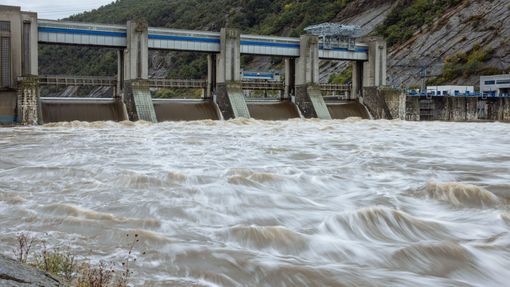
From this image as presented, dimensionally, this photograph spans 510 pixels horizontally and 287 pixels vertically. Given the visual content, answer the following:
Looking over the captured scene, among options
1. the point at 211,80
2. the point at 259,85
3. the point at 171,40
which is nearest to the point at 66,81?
the point at 171,40

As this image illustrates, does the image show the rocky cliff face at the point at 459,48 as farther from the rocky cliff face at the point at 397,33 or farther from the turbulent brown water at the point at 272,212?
the turbulent brown water at the point at 272,212

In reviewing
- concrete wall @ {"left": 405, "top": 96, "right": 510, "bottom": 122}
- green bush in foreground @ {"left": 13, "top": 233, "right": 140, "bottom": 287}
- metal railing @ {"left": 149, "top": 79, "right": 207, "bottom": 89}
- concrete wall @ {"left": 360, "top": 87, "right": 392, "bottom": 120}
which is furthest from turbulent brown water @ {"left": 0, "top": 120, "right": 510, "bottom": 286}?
concrete wall @ {"left": 405, "top": 96, "right": 510, "bottom": 122}

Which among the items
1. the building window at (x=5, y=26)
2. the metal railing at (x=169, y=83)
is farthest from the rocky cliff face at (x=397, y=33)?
the building window at (x=5, y=26)

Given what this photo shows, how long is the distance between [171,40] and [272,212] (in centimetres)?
2635

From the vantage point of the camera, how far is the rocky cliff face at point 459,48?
6029cm

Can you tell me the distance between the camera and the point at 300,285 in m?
5.82

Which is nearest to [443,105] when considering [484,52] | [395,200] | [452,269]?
[484,52]

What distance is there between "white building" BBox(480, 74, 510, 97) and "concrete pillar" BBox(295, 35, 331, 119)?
22799 millimetres

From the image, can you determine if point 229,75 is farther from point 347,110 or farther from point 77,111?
point 77,111

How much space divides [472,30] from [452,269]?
64.7 meters

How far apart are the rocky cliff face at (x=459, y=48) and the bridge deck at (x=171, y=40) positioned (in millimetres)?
23777

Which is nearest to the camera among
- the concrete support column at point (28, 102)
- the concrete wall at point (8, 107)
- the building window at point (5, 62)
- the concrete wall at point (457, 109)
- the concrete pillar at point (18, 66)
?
the concrete support column at point (28, 102)

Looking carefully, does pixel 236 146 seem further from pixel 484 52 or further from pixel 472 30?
pixel 472 30

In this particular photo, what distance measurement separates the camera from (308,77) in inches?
1491
